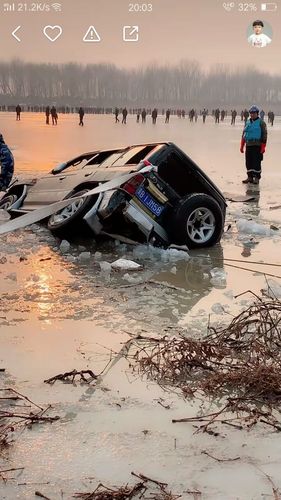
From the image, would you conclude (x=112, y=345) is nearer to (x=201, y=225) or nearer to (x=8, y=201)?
(x=201, y=225)

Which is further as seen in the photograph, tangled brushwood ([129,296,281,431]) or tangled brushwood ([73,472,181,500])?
tangled brushwood ([129,296,281,431])

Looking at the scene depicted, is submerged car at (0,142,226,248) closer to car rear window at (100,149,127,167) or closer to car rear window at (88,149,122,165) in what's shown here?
car rear window at (100,149,127,167)

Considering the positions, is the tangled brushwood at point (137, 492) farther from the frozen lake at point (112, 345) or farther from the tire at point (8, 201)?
the tire at point (8, 201)

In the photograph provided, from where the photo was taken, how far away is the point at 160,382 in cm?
348

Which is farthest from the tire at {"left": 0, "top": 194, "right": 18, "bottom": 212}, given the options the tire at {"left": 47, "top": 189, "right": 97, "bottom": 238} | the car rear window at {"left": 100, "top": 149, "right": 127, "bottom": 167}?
the car rear window at {"left": 100, "top": 149, "right": 127, "bottom": 167}

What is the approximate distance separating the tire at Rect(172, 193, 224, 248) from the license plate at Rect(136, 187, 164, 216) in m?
0.24

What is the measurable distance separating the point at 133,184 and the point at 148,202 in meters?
0.29

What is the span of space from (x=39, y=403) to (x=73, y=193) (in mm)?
4221

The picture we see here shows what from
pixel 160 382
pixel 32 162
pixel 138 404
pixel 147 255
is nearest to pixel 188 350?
pixel 160 382

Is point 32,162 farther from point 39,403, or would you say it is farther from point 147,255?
point 39,403

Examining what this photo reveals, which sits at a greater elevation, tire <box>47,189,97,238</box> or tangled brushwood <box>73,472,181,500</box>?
tire <box>47,189,97,238</box>

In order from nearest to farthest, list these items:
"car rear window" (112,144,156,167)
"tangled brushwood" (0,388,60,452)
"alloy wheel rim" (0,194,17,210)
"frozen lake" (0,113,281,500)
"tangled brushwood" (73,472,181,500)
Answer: "tangled brushwood" (73,472,181,500) → "frozen lake" (0,113,281,500) → "tangled brushwood" (0,388,60,452) → "car rear window" (112,144,156,167) → "alloy wheel rim" (0,194,17,210)

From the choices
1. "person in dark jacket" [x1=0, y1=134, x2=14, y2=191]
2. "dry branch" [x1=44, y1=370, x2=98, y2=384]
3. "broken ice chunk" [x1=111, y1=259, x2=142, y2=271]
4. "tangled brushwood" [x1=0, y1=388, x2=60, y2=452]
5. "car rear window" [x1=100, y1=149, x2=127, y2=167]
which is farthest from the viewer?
"car rear window" [x1=100, y1=149, x2=127, y2=167]

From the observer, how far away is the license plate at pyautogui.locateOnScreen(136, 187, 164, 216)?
20.9 feet
